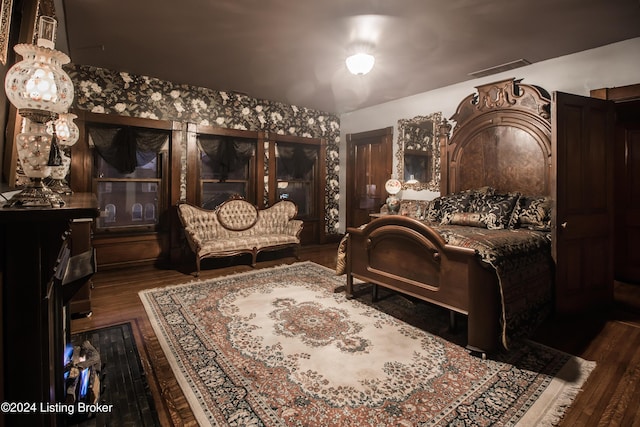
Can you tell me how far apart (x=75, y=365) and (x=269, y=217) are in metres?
4.32

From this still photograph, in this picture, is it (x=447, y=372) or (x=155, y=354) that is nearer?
(x=447, y=372)

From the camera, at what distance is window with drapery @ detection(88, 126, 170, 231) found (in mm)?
4945

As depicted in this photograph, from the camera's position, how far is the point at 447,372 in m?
2.26

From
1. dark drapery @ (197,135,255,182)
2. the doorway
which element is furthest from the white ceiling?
the doorway

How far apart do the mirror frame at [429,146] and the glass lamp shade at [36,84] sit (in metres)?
5.04

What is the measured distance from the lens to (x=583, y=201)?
3287 mm

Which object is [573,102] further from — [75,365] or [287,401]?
[75,365]

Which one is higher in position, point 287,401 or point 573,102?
point 573,102

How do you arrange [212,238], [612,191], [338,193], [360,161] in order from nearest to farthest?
[612,191], [212,238], [360,161], [338,193]

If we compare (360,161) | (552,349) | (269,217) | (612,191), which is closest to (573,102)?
(612,191)

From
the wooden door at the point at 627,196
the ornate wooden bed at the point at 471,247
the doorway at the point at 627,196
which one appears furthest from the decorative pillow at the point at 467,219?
the wooden door at the point at 627,196

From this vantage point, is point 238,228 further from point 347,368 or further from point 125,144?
point 347,368

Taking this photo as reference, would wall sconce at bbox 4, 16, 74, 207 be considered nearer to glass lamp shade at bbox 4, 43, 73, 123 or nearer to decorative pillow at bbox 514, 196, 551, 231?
glass lamp shade at bbox 4, 43, 73, 123

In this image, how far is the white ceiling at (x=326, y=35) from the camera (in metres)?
2.96
